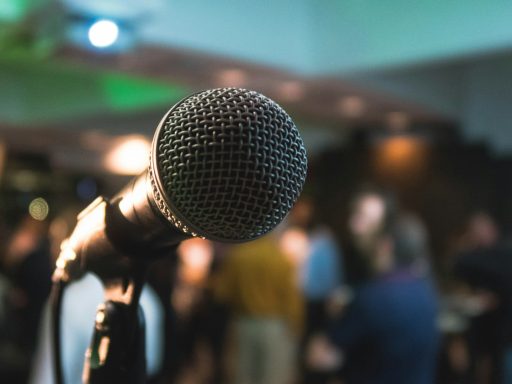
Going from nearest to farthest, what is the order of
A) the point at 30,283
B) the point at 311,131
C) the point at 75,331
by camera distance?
1. the point at 75,331
2. the point at 30,283
3. the point at 311,131

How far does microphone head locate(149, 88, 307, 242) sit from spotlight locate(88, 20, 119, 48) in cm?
302

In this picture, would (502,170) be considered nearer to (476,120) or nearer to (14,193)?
(476,120)

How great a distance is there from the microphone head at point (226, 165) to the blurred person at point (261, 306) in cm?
389

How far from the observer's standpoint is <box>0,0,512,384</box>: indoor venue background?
141 inches

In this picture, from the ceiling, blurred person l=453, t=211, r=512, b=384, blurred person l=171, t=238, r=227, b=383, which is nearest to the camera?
blurred person l=453, t=211, r=512, b=384

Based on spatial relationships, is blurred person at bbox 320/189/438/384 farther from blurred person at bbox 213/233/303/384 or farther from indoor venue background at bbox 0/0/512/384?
blurred person at bbox 213/233/303/384

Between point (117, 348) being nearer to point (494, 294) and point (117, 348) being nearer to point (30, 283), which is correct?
point (494, 294)

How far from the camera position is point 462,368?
464 centimetres

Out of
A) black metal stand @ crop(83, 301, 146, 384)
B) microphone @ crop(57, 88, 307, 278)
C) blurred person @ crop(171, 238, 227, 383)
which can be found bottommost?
blurred person @ crop(171, 238, 227, 383)

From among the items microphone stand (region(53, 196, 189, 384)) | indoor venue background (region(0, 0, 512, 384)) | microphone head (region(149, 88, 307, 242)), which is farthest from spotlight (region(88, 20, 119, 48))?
microphone head (region(149, 88, 307, 242))

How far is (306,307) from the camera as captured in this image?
239 inches

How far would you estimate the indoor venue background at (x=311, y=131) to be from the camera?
3.58 meters

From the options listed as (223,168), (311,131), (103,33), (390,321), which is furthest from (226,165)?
(311,131)

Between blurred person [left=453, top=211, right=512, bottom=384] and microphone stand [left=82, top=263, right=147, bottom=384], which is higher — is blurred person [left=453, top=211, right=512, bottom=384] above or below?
below
